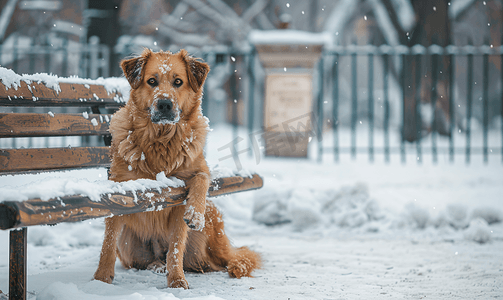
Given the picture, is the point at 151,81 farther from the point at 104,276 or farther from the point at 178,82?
the point at 104,276

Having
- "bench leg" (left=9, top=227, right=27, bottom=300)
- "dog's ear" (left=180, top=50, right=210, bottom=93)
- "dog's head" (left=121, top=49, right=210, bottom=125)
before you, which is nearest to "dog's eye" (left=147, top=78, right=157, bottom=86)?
"dog's head" (left=121, top=49, right=210, bottom=125)

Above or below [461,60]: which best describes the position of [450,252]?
A: below

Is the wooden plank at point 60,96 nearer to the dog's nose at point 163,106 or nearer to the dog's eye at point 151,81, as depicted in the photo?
the dog's eye at point 151,81

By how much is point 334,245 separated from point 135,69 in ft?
7.95

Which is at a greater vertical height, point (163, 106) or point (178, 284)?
point (163, 106)

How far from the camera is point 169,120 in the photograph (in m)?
2.37

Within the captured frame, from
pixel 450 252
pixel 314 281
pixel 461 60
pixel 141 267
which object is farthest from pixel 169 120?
pixel 461 60

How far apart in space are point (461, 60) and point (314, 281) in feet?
61.1

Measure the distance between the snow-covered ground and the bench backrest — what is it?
689 mm

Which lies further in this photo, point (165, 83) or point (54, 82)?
point (54, 82)

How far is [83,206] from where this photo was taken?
169 centimetres

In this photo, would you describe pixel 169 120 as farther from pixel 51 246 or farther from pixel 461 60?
pixel 461 60

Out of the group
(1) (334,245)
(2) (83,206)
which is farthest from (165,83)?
(1) (334,245)

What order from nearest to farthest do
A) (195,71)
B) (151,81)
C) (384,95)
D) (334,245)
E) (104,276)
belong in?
(104,276) → (151,81) → (195,71) → (334,245) → (384,95)
